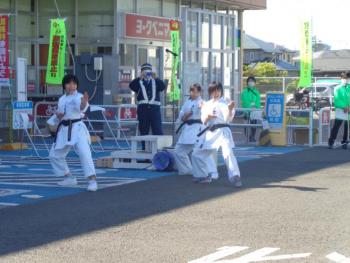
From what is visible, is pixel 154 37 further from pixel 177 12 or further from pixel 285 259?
pixel 285 259

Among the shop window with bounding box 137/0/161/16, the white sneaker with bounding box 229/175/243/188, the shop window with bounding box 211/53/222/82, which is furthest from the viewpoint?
the shop window with bounding box 211/53/222/82

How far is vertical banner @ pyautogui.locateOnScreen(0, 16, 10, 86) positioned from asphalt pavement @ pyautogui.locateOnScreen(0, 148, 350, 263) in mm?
6184

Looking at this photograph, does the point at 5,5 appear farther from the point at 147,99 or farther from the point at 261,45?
the point at 261,45

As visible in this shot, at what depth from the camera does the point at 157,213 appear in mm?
10773

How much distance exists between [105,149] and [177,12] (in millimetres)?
11671

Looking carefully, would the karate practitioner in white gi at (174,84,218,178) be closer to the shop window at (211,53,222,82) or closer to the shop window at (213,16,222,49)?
the shop window at (213,16,222,49)

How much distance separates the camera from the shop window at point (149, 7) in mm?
28812

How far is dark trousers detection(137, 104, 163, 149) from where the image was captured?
58.3 ft

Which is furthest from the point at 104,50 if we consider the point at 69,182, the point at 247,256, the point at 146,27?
the point at 247,256

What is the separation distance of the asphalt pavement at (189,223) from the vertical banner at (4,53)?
6.18 meters

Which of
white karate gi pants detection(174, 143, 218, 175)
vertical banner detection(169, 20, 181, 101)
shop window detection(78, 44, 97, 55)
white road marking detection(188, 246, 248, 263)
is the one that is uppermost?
shop window detection(78, 44, 97, 55)

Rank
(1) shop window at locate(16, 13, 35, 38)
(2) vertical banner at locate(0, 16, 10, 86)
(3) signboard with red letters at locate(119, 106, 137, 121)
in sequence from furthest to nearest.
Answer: (1) shop window at locate(16, 13, 35, 38)
(3) signboard with red letters at locate(119, 106, 137, 121)
(2) vertical banner at locate(0, 16, 10, 86)

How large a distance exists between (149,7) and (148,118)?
1206 cm

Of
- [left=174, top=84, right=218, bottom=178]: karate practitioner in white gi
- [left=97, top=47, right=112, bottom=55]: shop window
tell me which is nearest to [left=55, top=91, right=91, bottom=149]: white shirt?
[left=174, top=84, right=218, bottom=178]: karate practitioner in white gi
